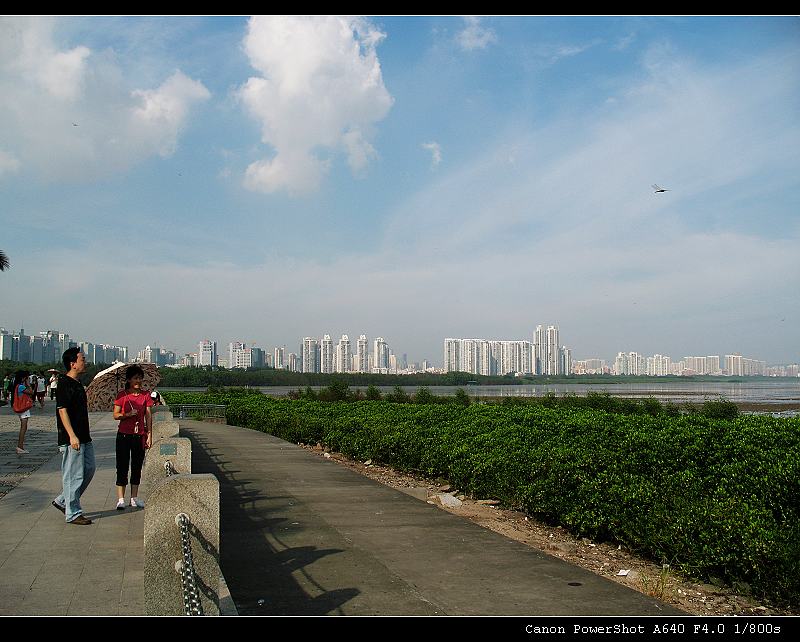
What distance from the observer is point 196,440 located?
656 inches

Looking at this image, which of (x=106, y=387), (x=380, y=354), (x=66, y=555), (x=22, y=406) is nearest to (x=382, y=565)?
(x=66, y=555)

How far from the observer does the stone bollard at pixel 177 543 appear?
356 cm

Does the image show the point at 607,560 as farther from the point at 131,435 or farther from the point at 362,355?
the point at 362,355

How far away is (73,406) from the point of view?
6609 mm

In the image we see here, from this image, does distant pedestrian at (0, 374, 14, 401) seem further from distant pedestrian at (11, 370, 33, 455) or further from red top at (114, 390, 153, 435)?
red top at (114, 390, 153, 435)

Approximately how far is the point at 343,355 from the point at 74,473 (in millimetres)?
115045

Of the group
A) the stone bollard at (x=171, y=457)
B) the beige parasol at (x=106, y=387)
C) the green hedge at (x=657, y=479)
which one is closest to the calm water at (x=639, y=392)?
the beige parasol at (x=106, y=387)

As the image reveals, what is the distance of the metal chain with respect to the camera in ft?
10.4

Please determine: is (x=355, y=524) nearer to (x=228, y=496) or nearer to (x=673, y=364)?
(x=228, y=496)

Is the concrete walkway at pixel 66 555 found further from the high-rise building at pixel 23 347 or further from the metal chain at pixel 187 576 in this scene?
the high-rise building at pixel 23 347

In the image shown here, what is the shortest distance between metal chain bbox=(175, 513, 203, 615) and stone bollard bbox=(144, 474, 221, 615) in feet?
0.11

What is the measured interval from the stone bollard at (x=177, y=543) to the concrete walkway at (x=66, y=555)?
1.02 meters
